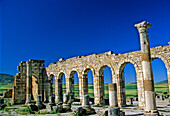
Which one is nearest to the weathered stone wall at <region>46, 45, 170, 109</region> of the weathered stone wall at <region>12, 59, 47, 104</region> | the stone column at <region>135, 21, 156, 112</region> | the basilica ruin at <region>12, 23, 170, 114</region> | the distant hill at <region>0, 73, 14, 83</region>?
the basilica ruin at <region>12, 23, 170, 114</region>

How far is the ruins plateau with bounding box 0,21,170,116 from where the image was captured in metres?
11.5

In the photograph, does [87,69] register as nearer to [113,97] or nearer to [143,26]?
[113,97]

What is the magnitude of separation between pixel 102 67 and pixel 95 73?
1005 mm

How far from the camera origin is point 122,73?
18.4 meters

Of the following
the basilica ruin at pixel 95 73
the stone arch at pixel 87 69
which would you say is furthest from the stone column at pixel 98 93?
the stone arch at pixel 87 69

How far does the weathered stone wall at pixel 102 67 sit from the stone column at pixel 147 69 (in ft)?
16.3

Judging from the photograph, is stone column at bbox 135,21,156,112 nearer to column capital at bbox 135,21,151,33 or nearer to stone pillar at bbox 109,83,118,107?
column capital at bbox 135,21,151,33

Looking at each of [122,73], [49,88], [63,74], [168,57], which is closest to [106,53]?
[122,73]

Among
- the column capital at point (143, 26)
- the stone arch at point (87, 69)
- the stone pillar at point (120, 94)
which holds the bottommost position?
the stone pillar at point (120, 94)

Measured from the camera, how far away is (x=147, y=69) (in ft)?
37.1

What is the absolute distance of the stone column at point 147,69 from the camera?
10773mm

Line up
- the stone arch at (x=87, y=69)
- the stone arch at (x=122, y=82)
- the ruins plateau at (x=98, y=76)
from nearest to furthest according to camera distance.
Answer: the ruins plateau at (x=98, y=76), the stone arch at (x=122, y=82), the stone arch at (x=87, y=69)

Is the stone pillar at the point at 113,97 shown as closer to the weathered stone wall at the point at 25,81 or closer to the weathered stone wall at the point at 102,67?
the weathered stone wall at the point at 102,67

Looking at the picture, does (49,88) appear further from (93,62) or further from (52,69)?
(93,62)
